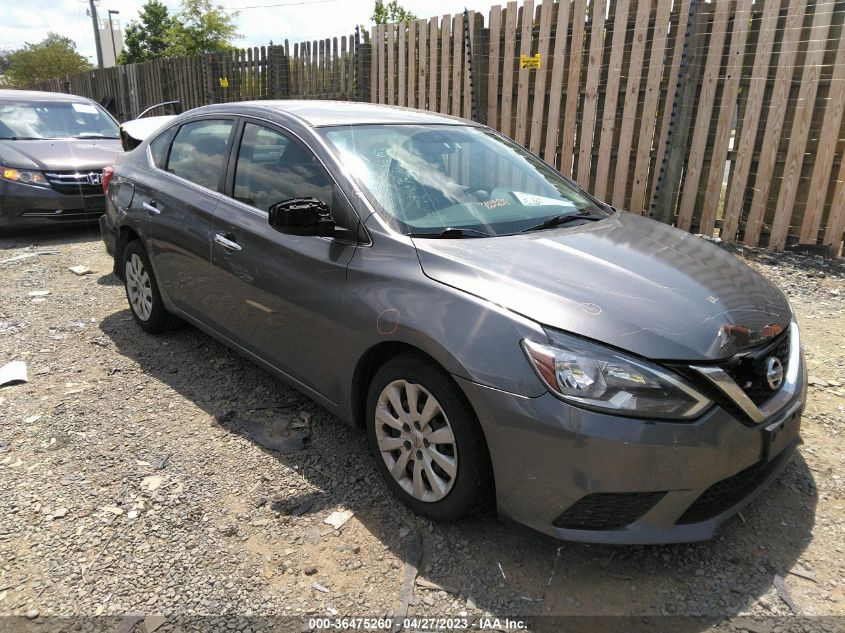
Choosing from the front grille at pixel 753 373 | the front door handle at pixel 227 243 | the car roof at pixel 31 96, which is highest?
the car roof at pixel 31 96

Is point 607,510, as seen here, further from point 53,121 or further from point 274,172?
point 53,121

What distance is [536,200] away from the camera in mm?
3271

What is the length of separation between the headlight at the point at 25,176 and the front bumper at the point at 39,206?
52 mm

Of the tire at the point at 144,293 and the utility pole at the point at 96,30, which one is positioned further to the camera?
the utility pole at the point at 96,30

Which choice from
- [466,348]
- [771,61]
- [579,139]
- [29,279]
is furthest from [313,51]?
[466,348]

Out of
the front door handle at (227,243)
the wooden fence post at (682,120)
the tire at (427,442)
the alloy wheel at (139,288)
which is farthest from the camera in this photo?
the wooden fence post at (682,120)

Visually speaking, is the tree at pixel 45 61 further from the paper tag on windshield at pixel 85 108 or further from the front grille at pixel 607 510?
the front grille at pixel 607 510

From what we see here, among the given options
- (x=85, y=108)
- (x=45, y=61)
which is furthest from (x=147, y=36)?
(x=85, y=108)

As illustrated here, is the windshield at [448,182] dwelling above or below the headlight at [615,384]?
above

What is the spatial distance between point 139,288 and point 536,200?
299 centimetres

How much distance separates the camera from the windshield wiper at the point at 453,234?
2672 millimetres

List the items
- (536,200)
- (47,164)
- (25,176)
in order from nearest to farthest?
1. (536,200)
2. (25,176)
3. (47,164)

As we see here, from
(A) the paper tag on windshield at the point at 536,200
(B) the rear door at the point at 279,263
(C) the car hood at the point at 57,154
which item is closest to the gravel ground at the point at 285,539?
(B) the rear door at the point at 279,263

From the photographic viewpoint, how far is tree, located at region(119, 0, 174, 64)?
41156mm
